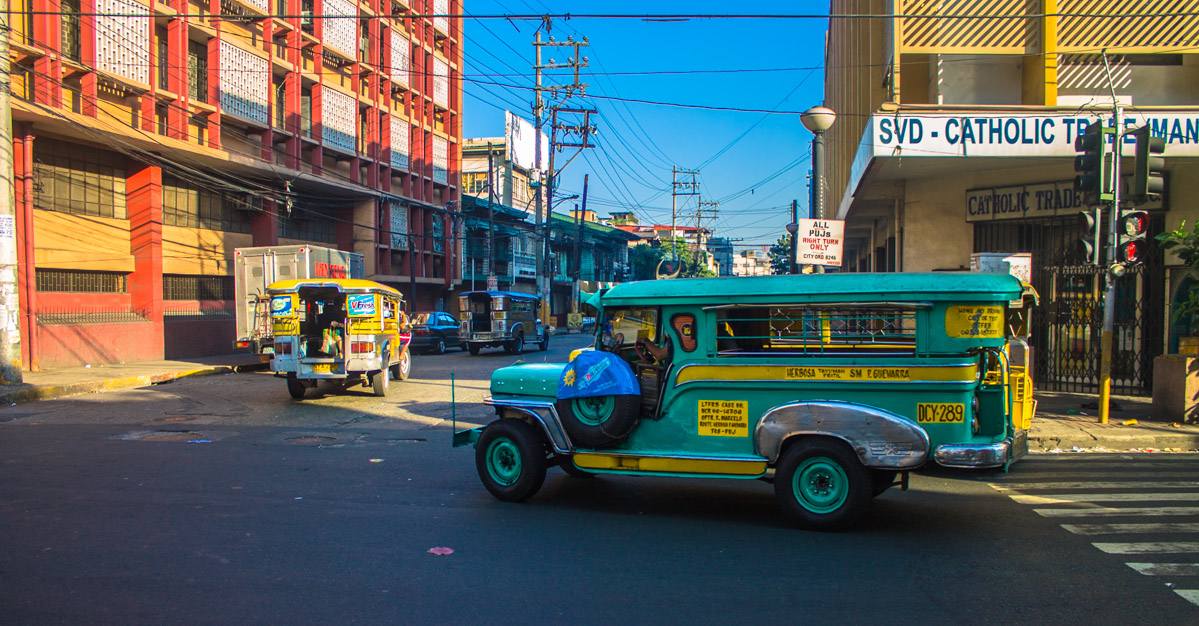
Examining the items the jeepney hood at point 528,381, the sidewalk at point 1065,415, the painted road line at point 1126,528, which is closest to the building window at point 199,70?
the sidewalk at point 1065,415

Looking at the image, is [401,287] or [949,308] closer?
[949,308]

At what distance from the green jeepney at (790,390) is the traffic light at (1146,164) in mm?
4967

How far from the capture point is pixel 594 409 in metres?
7.11

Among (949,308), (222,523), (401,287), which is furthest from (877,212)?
(401,287)

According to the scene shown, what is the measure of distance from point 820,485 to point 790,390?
82 centimetres

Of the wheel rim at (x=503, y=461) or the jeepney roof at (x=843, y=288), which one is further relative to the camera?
the wheel rim at (x=503, y=461)

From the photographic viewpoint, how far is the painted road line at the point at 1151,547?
568 cm

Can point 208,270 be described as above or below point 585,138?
below

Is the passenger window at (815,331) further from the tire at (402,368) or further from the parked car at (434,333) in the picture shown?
the parked car at (434,333)

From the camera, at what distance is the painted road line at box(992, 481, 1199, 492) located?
792 centimetres

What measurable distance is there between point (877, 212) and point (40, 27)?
2343 centimetres

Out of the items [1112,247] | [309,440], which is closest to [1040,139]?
[1112,247]

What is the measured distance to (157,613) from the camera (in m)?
4.58

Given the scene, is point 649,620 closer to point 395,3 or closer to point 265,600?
point 265,600
